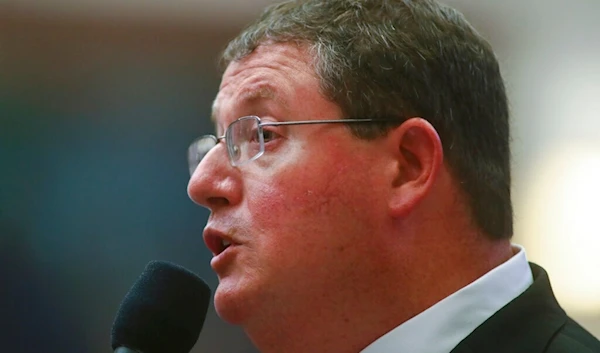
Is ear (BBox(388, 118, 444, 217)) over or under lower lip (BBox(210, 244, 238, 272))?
over

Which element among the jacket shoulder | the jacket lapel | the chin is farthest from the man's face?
the jacket shoulder

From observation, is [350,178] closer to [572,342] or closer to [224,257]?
[224,257]

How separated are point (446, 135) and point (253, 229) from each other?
403 millimetres

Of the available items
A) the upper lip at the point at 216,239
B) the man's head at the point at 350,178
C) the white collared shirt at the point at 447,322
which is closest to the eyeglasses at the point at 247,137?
the man's head at the point at 350,178

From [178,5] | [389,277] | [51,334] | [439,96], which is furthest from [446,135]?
[178,5]

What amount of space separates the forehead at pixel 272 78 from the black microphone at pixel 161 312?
1.17ft

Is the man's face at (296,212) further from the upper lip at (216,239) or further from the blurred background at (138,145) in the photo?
the blurred background at (138,145)

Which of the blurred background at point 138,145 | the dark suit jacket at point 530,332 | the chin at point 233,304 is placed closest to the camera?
the dark suit jacket at point 530,332

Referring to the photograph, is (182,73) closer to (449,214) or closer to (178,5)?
(178,5)

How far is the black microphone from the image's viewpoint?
4.09 ft

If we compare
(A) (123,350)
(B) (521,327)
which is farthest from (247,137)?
(B) (521,327)

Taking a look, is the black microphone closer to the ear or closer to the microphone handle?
the microphone handle

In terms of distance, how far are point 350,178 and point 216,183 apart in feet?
0.84

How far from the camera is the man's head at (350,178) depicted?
4.23 feet
